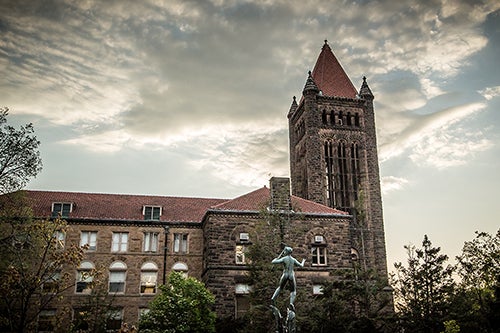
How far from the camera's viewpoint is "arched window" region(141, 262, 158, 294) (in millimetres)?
40219

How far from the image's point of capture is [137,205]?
144 feet

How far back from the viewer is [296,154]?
202 feet

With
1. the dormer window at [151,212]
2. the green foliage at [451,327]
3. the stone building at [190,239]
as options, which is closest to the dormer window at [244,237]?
the stone building at [190,239]

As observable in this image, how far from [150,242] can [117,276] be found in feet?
12.0

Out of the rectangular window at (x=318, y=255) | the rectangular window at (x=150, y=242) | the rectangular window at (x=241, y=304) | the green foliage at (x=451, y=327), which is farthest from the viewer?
the rectangular window at (x=150, y=242)

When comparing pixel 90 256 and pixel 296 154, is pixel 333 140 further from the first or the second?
pixel 90 256

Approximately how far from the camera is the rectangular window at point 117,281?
130ft

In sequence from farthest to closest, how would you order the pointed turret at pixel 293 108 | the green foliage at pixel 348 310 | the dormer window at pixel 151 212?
the pointed turret at pixel 293 108, the dormer window at pixel 151 212, the green foliage at pixel 348 310

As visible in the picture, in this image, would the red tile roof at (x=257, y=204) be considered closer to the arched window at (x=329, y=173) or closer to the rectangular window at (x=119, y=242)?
the rectangular window at (x=119, y=242)

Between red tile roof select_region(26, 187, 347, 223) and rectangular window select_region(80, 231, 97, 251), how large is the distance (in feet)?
4.01

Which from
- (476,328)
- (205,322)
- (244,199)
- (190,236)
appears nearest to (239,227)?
(244,199)

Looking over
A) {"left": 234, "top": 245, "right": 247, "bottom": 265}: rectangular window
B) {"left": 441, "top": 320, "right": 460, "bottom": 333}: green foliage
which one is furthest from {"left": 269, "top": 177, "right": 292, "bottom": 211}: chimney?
{"left": 441, "top": 320, "right": 460, "bottom": 333}: green foliage

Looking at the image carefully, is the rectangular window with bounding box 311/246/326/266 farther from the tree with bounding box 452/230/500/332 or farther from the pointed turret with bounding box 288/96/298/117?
the pointed turret with bounding box 288/96/298/117

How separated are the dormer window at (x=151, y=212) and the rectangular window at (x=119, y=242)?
7.53 feet
